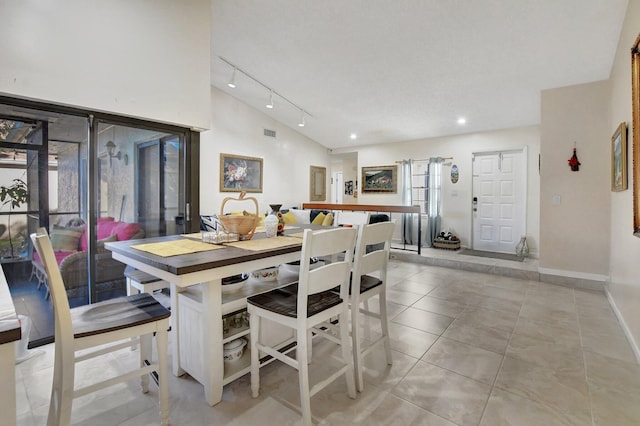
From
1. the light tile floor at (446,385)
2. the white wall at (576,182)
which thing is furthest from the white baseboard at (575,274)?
the light tile floor at (446,385)

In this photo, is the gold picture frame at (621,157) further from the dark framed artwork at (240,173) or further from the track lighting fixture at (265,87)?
the dark framed artwork at (240,173)

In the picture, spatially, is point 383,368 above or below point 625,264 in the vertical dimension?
below

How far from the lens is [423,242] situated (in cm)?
643

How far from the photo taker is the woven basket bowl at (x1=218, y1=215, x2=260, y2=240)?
1975mm

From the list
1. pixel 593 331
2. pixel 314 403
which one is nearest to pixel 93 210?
pixel 314 403

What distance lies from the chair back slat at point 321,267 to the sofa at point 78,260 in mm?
2421

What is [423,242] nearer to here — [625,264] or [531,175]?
[531,175]

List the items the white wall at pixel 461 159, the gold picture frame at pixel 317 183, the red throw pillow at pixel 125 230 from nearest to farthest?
the red throw pillow at pixel 125 230 < the white wall at pixel 461 159 < the gold picture frame at pixel 317 183

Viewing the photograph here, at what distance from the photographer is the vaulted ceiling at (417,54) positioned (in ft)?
9.77

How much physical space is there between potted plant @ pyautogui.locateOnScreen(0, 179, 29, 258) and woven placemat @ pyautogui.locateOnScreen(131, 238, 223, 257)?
1656 millimetres

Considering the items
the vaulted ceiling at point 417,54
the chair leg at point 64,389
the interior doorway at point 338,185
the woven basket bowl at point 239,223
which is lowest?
the chair leg at point 64,389

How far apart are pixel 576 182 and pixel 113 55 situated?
5.35 meters

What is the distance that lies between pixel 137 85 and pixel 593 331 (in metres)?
4.63

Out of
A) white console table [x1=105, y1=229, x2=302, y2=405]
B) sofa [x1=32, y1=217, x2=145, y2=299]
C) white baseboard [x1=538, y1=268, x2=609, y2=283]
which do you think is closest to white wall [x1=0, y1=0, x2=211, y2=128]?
sofa [x1=32, y1=217, x2=145, y2=299]
